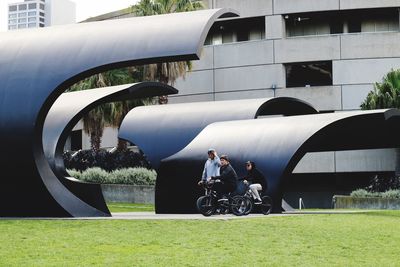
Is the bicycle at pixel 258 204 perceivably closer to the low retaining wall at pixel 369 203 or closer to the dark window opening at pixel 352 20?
the low retaining wall at pixel 369 203

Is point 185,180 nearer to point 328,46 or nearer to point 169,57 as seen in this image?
point 169,57

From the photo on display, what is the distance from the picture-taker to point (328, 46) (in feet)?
144

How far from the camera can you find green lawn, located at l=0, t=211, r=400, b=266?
32.0ft

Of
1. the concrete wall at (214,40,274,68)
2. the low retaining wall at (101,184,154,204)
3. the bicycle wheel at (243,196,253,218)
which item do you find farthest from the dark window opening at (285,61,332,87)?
the bicycle wheel at (243,196,253,218)

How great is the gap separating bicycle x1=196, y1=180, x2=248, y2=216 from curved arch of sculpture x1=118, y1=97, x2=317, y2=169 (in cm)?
750

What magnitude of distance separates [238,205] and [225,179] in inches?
31.4

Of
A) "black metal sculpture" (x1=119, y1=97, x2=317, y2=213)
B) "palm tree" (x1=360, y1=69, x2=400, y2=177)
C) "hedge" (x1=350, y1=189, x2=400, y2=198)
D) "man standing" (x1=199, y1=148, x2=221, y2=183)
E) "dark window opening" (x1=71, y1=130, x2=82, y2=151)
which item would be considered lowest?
"hedge" (x1=350, y1=189, x2=400, y2=198)

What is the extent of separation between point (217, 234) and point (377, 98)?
2723 cm

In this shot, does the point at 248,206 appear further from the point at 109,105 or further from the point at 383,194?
the point at 109,105

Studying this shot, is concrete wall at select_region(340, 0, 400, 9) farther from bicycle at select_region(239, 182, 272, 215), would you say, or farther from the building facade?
bicycle at select_region(239, 182, 272, 215)

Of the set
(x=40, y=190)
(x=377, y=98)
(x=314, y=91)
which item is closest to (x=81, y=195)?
(x=40, y=190)

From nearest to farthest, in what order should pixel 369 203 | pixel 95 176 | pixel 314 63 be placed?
1. pixel 369 203
2. pixel 95 176
3. pixel 314 63

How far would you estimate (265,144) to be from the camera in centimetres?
2042

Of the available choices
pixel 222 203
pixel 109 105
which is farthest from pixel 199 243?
pixel 109 105
